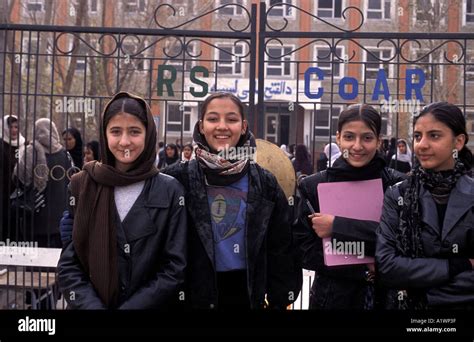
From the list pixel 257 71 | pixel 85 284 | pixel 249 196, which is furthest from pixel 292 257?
pixel 257 71

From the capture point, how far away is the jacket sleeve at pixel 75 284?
290cm

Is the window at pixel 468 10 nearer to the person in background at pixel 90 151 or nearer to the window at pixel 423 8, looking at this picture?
the window at pixel 423 8

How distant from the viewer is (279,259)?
128 inches

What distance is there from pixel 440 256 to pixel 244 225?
2.96 ft

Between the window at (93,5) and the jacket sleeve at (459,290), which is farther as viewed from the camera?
the window at (93,5)

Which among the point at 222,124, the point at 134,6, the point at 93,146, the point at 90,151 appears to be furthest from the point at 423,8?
the point at 222,124

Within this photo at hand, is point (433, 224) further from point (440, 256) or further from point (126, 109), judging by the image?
point (126, 109)

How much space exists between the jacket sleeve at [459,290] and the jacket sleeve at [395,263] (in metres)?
0.05

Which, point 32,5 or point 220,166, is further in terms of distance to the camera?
point 32,5

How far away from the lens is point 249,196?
Result: 3.17 m

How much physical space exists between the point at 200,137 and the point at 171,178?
0.29 metres

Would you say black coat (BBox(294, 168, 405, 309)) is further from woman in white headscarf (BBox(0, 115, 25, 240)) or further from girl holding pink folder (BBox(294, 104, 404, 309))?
woman in white headscarf (BBox(0, 115, 25, 240))

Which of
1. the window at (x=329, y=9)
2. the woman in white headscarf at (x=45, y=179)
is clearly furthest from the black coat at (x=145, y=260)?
the window at (x=329, y=9)

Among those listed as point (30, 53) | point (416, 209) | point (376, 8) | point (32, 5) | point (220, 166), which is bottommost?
point (416, 209)
